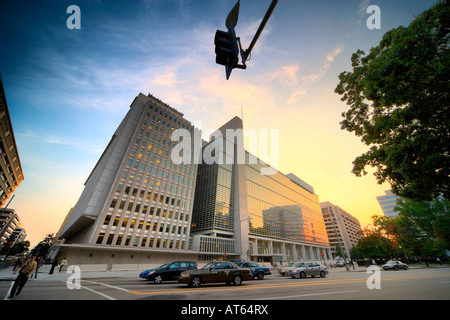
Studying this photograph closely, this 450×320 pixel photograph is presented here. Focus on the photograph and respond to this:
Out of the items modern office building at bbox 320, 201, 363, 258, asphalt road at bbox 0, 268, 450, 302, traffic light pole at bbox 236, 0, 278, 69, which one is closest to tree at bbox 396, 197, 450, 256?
asphalt road at bbox 0, 268, 450, 302

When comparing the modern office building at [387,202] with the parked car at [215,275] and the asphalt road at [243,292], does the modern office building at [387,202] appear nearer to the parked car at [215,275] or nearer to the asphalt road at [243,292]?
the asphalt road at [243,292]

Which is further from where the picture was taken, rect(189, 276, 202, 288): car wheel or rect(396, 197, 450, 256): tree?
rect(396, 197, 450, 256): tree

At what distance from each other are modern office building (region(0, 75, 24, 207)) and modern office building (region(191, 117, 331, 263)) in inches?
1803

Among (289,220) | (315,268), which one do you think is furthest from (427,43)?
(289,220)

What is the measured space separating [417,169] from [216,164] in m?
52.8

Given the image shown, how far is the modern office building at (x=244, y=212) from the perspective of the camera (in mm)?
49656

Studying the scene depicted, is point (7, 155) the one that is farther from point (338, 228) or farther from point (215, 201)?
point (338, 228)

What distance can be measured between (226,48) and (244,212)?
182 ft

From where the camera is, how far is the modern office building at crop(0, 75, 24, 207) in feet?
107

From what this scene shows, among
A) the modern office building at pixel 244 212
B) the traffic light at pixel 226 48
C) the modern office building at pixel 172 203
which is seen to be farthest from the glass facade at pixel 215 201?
the traffic light at pixel 226 48

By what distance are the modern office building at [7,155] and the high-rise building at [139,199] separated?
18.3 meters

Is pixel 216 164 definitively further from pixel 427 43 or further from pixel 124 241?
pixel 427 43

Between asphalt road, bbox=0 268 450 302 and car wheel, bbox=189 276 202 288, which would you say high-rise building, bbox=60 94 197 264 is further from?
car wheel, bbox=189 276 202 288
